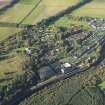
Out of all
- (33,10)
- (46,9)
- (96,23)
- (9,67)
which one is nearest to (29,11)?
(33,10)

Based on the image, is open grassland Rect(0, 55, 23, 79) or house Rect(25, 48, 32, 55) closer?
open grassland Rect(0, 55, 23, 79)

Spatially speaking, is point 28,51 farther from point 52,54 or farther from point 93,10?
point 93,10

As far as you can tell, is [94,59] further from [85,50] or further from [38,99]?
[38,99]

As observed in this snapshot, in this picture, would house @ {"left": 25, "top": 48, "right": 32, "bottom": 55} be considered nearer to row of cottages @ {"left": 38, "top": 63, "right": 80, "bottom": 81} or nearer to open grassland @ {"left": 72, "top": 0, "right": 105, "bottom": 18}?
row of cottages @ {"left": 38, "top": 63, "right": 80, "bottom": 81}

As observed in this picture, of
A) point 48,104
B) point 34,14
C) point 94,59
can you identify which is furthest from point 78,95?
point 34,14

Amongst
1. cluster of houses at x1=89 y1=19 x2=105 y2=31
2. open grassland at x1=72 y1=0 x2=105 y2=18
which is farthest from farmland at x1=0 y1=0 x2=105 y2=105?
cluster of houses at x1=89 y1=19 x2=105 y2=31

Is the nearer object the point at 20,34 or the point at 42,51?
the point at 42,51
